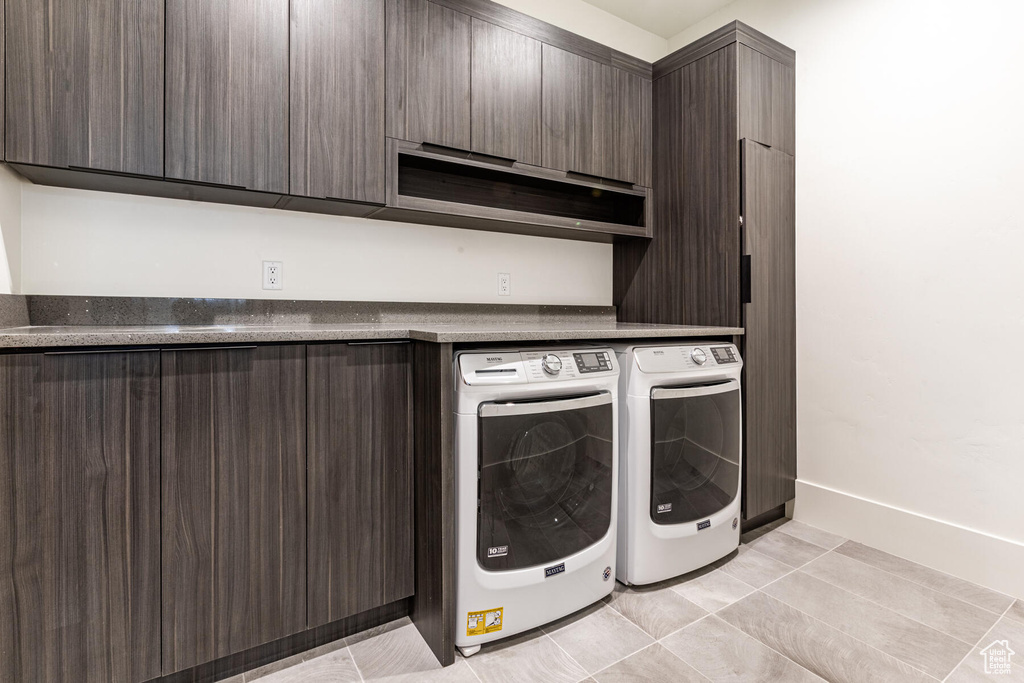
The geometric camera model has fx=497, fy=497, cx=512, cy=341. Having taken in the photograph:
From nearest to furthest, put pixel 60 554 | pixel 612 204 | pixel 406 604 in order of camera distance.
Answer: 1. pixel 60 554
2. pixel 406 604
3. pixel 612 204

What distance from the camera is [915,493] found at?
2135mm

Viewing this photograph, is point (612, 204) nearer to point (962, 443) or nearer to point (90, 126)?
point (962, 443)

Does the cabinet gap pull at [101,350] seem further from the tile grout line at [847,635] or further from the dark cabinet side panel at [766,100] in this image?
the dark cabinet side panel at [766,100]

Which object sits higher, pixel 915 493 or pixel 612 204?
pixel 612 204

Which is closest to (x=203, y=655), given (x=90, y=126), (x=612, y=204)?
(x=90, y=126)

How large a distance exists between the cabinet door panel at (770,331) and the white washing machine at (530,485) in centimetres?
96

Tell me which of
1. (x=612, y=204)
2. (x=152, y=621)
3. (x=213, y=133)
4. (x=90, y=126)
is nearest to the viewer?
(x=152, y=621)

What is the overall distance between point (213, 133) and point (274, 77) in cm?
29

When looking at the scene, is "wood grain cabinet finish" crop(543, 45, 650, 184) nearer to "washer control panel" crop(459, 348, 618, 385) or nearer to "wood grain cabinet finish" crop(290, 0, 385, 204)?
"wood grain cabinet finish" crop(290, 0, 385, 204)

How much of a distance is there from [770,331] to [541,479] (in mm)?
1505

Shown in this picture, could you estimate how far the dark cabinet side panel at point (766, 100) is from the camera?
2.30 meters

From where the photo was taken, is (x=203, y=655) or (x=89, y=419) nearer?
(x=89, y=419)

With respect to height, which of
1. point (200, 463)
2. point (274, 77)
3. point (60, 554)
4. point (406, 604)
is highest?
point (274, 77)

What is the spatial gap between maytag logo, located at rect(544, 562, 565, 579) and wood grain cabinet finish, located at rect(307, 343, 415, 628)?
441mm
